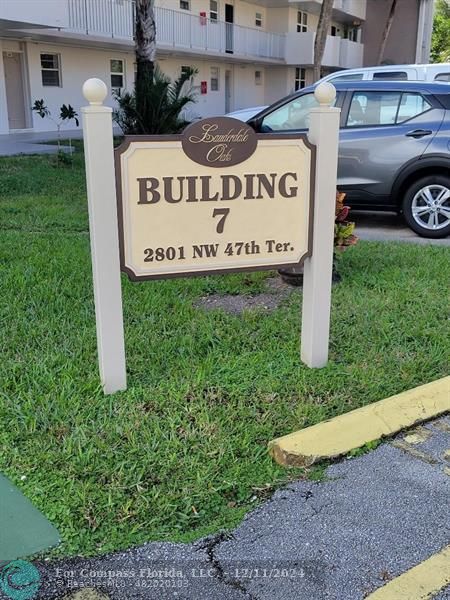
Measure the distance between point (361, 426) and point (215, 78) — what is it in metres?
28.6

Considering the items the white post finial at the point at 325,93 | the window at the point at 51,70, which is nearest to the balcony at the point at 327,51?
the window at the point at 51,70

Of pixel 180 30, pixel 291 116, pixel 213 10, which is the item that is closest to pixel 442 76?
pixel 291 116

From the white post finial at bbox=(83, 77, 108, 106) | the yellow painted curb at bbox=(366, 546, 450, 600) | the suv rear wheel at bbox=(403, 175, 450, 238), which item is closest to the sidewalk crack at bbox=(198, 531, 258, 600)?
the yellow painted curb at bbox=(366, 546, 450, 600)

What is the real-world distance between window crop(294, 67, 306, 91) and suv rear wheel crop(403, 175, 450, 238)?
28136mm

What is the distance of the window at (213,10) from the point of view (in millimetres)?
27469

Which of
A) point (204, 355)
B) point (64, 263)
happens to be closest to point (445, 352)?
point (204, 355)

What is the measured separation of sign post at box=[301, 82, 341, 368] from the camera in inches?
145

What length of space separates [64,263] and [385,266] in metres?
3.10

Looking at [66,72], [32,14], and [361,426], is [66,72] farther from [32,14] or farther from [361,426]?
[361,426]

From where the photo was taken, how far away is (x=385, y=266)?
6242 millimetres

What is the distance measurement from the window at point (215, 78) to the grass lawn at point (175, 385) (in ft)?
83.0

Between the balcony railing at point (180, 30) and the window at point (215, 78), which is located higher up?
the balcony railing at point (180, 30)

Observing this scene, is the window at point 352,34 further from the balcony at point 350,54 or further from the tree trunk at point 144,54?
the tree trunk at point 144,54

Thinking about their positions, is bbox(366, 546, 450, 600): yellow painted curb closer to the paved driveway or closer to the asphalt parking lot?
the paved driveway
